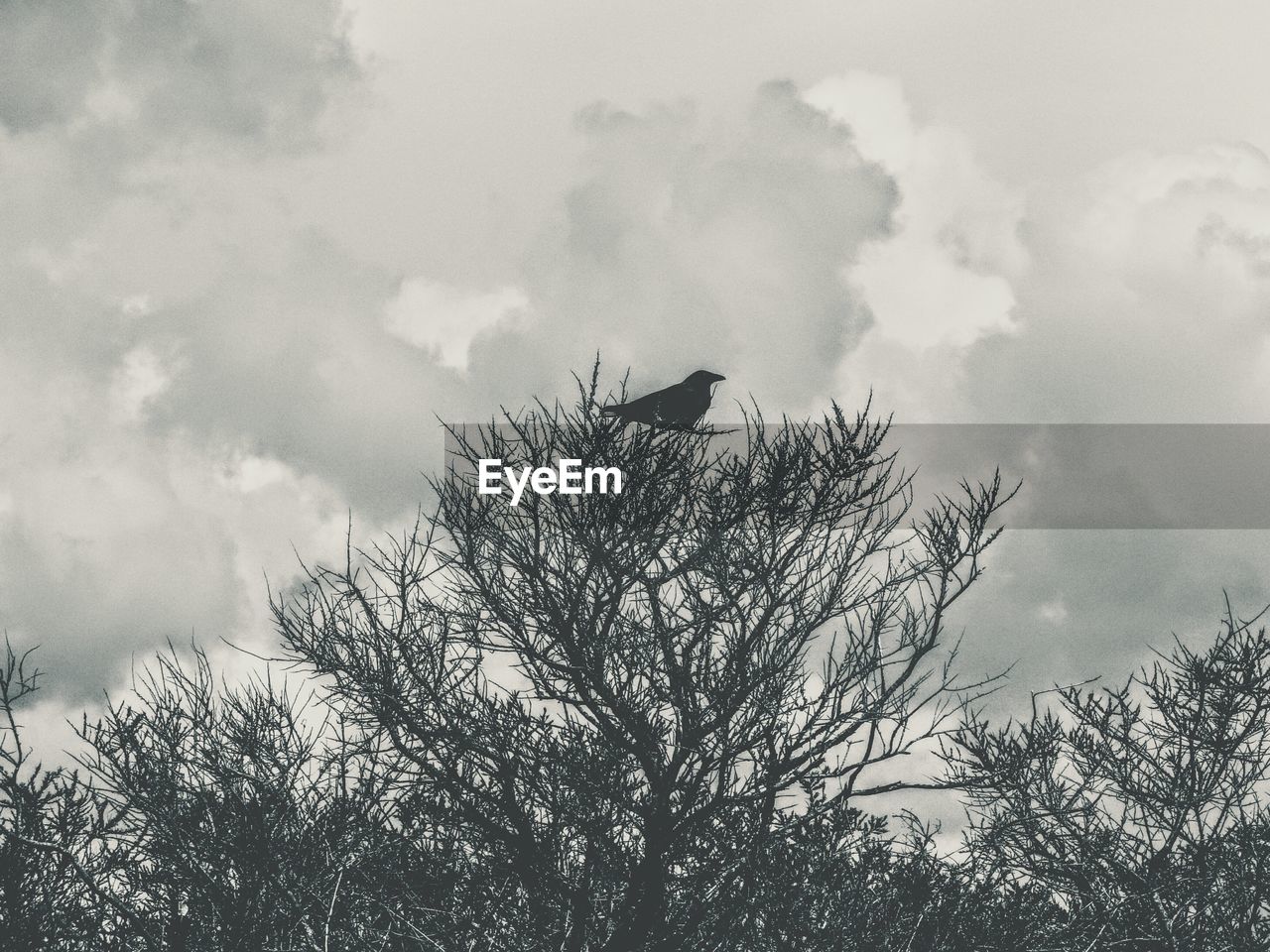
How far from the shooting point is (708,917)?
7.81m

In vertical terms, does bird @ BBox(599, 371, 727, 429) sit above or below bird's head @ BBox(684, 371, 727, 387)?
below

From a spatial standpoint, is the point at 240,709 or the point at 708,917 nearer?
the point at 708,917

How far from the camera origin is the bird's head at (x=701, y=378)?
8.76 m

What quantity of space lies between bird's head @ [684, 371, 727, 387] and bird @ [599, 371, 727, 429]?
0.11 meters

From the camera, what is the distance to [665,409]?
8.48 metres

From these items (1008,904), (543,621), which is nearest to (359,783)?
(543,621)

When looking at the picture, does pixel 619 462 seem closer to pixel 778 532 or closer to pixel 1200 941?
pixel 778 532

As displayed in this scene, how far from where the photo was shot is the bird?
8.46m

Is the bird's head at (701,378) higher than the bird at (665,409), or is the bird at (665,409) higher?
the bird's head at (701,378)

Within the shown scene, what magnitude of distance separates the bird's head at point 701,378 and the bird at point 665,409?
114mm

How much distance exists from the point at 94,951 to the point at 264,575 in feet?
10.9

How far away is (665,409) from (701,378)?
1.69 ft

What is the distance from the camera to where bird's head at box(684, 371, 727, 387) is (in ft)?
28.7

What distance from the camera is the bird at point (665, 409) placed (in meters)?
8.46
